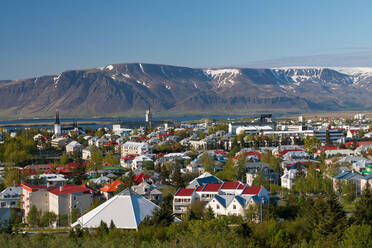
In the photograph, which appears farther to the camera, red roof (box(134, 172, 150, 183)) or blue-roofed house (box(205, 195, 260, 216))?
red roof (box(134, 172, 150, 183))

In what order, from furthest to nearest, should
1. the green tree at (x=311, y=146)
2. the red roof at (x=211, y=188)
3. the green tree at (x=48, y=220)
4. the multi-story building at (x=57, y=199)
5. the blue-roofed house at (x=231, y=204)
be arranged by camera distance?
the green tree at (x=311, y=146) → the red roof at (x=211, y=188) → the multi-story building at (x=57, y=199) → the green tree at (x=48, y=220) → the blue-roofed house at (x=231, y=204)

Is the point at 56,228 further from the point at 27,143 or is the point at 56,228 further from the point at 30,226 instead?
the point at 27,143

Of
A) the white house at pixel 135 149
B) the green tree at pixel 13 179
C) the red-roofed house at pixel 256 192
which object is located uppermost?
the red-roofed house at pixel 256 192

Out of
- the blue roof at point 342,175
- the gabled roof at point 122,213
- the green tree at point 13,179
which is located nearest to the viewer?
the gabled roof at point 122,213

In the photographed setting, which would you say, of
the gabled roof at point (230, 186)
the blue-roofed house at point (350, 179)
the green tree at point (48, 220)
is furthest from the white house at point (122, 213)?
the blue-roofed house at point (350, 179)

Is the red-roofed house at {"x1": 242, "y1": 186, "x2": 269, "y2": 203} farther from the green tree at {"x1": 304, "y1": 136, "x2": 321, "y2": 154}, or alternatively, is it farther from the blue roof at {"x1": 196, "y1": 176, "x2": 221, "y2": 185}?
the green tree at {"x1": 304, "y1": 136, "x2": 321, "y2": 154}

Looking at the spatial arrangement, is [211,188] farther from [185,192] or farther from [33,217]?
[33,217]

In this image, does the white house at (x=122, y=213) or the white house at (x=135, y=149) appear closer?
the white house at (x=122, y=213)

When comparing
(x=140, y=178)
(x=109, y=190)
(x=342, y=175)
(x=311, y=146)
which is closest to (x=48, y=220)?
(x=109, y=190)

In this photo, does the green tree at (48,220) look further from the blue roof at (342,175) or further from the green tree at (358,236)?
the blue roof at (342,175)

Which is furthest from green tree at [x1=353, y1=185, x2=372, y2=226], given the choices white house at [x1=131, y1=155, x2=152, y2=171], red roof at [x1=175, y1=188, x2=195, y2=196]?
white house at [x1=131, y1=155, x2=152, y2=171]
